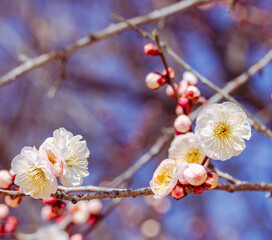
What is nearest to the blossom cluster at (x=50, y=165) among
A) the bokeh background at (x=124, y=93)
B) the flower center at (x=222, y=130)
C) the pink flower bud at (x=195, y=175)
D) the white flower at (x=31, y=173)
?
the white flower at (x=31, y=173)

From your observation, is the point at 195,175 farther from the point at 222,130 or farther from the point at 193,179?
the point at 222,130

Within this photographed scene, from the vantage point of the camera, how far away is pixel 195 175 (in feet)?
3.52

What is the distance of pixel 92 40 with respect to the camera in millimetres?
1818

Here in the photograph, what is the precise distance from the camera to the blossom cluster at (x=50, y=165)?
1053 mm

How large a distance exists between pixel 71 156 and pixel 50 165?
13 centimetres

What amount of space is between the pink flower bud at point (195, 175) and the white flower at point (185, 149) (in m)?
0.26

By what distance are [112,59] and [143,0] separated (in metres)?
0.83

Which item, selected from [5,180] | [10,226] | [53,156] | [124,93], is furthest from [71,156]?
[124,93]

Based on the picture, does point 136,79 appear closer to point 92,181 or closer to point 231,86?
point 92,181

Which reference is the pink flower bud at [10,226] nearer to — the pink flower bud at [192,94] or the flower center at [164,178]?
the flower center at [164,178]

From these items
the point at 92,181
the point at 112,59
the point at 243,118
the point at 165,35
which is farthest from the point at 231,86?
the point at 112,59

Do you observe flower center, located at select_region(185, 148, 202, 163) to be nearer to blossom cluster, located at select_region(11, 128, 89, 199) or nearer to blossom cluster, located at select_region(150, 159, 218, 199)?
blossom cluster, located at select_region(150, 159, 218, 199)

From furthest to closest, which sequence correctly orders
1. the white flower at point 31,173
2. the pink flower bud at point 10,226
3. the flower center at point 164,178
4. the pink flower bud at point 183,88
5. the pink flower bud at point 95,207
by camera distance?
the pink flower bud at point 95,207 → the pink flower bud at point 10,226 → the pink flower bud at point 183,88 → the flower center at point 164,178 → the white flower at point 31,173

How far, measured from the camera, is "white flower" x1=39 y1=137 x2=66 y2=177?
3.51ft
